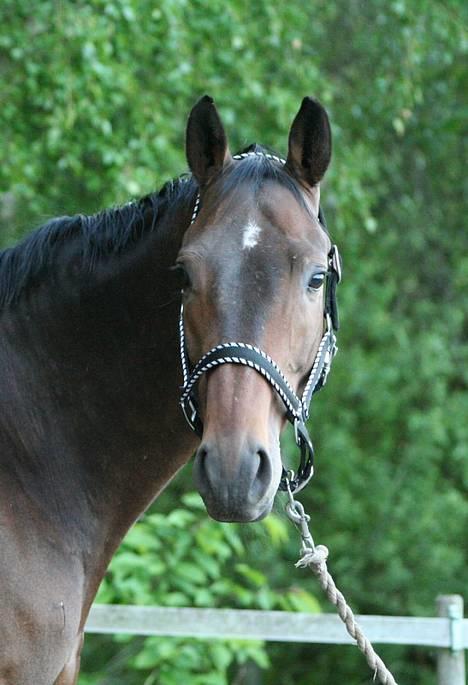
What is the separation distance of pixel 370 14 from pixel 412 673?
5434 millimetres

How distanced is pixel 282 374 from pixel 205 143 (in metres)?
0.72

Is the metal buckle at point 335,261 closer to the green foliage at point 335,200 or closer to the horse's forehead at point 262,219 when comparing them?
the horse's forehead at point 262,219

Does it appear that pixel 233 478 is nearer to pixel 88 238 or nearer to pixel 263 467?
pixel 263 467

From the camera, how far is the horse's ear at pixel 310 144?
8.88 feet

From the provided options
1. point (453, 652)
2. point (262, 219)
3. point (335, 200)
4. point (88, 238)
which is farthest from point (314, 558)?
point (335, 200)

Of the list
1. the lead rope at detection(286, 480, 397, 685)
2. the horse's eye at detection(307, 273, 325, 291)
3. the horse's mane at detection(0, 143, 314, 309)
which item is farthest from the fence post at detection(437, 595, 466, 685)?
the horse's mane at detection(0, 143, 314, 309)

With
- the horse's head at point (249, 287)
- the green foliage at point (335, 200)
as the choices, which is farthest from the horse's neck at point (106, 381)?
the green foliage at point (335, 200)

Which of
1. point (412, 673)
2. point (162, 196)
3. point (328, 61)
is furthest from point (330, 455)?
point (162, 196)

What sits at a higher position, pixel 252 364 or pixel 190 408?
pixel 252 364

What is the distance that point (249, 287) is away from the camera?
245 centimetres

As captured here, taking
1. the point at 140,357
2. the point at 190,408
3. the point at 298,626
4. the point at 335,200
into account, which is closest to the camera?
the point at 190,408

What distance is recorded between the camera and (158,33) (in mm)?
5980

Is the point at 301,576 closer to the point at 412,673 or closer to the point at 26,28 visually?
the point at 412,673

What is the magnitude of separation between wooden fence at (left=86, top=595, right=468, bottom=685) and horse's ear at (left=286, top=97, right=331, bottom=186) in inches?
88.6
